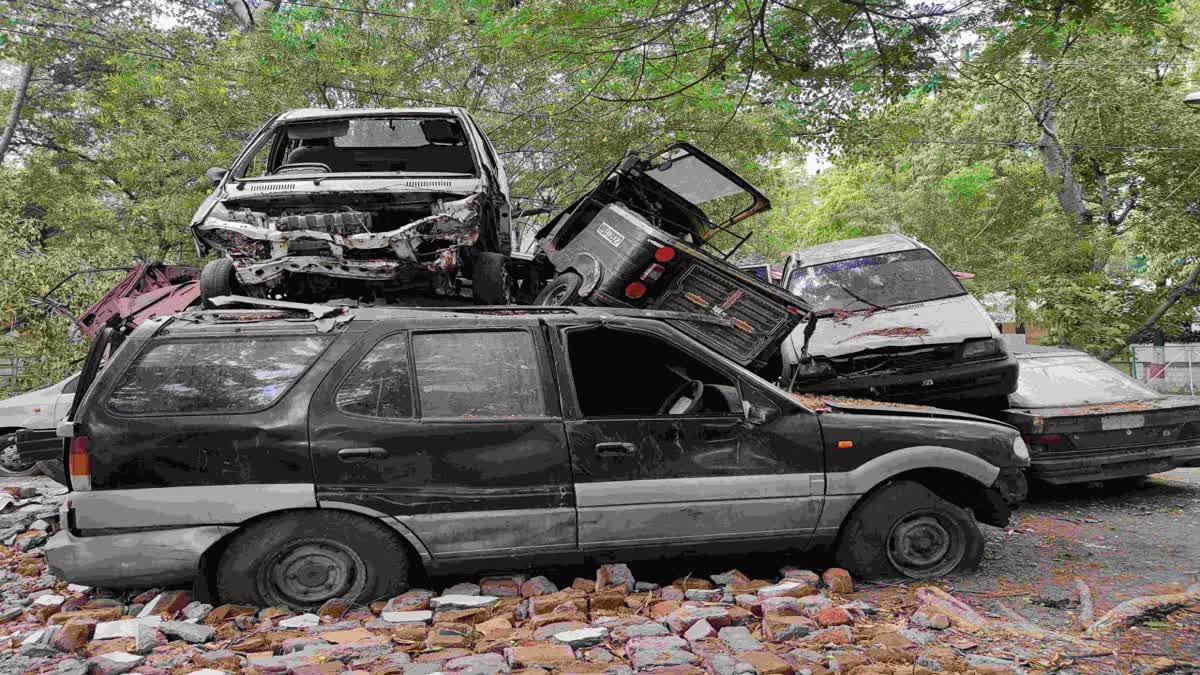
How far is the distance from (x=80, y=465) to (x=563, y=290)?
3466mm

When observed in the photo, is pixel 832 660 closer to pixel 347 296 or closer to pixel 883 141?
pixel 347 296

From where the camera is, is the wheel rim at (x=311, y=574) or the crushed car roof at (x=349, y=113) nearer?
the wheel rim at (x=311, y=574)

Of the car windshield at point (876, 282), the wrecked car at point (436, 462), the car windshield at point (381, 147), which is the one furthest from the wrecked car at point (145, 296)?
the car windshield at point (876, 282)

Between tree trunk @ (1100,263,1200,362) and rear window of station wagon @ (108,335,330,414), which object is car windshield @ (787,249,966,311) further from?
tree trunk @ (1100,263,1200,362)

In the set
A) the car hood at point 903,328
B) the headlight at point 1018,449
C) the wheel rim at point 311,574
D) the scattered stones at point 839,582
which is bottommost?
the scattered stones at point 839,582

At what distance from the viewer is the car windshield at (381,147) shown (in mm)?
7125

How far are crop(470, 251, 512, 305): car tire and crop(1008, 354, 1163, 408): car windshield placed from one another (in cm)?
460

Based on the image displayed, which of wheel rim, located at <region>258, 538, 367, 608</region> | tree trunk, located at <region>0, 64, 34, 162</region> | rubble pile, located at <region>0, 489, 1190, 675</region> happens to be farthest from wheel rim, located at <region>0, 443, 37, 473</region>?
tree trunk, located at <region>0, 64, 34, 162</region>

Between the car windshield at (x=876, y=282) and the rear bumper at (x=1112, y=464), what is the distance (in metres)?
1.81

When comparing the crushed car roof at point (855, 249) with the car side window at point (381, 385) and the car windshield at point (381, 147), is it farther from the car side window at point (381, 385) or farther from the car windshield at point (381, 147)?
the car side window at point (381, 385)

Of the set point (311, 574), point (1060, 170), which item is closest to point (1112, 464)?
point (311, 574)

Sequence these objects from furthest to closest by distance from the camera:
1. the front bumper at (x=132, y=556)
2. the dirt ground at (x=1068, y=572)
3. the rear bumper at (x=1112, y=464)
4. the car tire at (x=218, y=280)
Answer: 1. the rear bumper at (x=1112, y=464)
2. the car tire at (x=218, y=280)
3. the front bumper at (x=132, y=556)
4. the dirt ground at (x=1068, y=572)

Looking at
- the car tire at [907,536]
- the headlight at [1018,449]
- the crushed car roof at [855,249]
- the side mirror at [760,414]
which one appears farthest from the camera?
the crushed car roof at [855,249]

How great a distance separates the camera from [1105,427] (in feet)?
21.8
